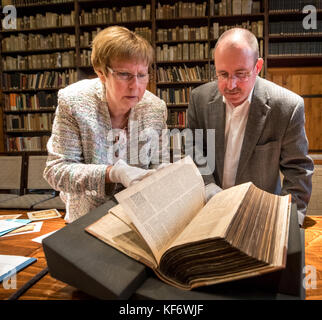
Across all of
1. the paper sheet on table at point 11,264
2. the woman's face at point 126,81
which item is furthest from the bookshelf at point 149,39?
the paper sheet on table at point 11,264

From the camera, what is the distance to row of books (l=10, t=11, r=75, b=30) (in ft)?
12.9

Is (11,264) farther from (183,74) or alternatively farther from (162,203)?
(183,74)

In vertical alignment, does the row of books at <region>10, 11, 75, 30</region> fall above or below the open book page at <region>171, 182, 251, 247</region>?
above

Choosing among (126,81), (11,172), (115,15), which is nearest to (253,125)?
(126,81)

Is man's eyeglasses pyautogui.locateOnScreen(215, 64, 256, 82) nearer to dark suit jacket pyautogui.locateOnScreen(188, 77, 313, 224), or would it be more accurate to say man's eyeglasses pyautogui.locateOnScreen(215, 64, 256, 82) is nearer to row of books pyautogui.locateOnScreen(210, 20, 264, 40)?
dark suit jacket pyautogui.locateOnScreen(188, 77, 313, 224)

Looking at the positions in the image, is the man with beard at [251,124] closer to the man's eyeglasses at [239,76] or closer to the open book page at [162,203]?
the man's eyeglasses at [239,76]

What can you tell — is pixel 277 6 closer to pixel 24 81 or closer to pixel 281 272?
pixel 24 81

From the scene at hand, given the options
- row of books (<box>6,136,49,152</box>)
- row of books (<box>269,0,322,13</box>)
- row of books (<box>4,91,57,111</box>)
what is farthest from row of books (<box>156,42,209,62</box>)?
row of books (<box>6,136,49,152</box>)

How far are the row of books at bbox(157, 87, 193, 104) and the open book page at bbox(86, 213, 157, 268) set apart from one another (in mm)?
3440

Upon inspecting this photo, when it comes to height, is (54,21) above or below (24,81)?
above

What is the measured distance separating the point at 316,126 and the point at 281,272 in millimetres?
3929

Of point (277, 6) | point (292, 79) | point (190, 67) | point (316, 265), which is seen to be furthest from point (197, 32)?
point (316, 265)

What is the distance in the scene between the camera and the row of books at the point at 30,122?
13.8ft

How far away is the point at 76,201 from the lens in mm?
1107
